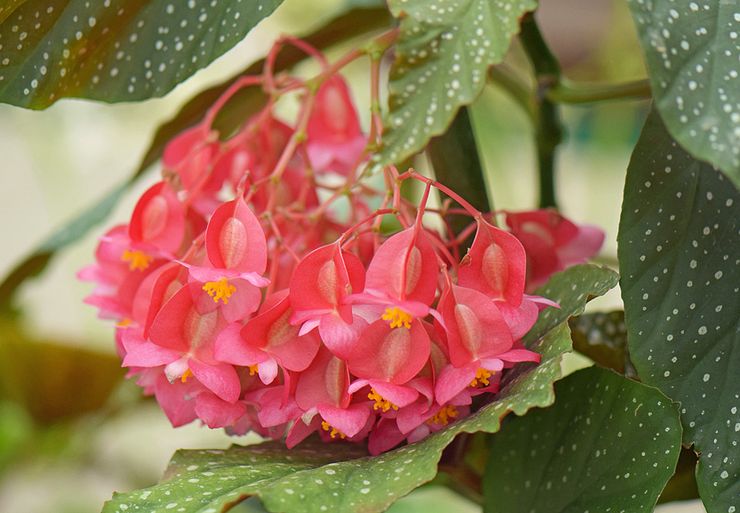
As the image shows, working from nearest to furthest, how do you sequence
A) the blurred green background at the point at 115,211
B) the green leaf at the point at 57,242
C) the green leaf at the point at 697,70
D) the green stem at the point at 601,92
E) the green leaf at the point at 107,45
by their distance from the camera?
1. the green leaf at the point at 697,70
2. the green leaf at the point at 107,45
3. the green stem at the point at 601,92
4. the green leaf at the point at 57,242
5. the blurred green background at the point at 115,211

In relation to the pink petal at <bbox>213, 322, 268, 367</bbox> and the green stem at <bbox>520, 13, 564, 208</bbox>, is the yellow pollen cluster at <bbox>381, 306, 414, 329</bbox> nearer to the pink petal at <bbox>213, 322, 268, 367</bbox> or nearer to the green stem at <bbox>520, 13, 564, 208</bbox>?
the pink petal at <bbox>213, 322, 268, 367</bbox>

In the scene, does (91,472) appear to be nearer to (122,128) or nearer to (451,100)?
(122,128)

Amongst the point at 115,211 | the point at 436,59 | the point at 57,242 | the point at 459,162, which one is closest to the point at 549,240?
the point at 459,162

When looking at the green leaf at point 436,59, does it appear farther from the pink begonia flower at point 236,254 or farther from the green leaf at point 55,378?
the green leaf at point 55,378

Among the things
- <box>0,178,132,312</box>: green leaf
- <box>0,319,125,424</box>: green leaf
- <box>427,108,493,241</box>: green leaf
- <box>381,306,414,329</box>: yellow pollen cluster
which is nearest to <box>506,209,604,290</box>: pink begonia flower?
<box>427,108,493,241</box>: green leaf

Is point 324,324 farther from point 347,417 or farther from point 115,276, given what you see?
point 115,276

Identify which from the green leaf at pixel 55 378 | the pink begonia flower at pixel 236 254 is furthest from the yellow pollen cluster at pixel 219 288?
the green leaf at pixel 55 378
